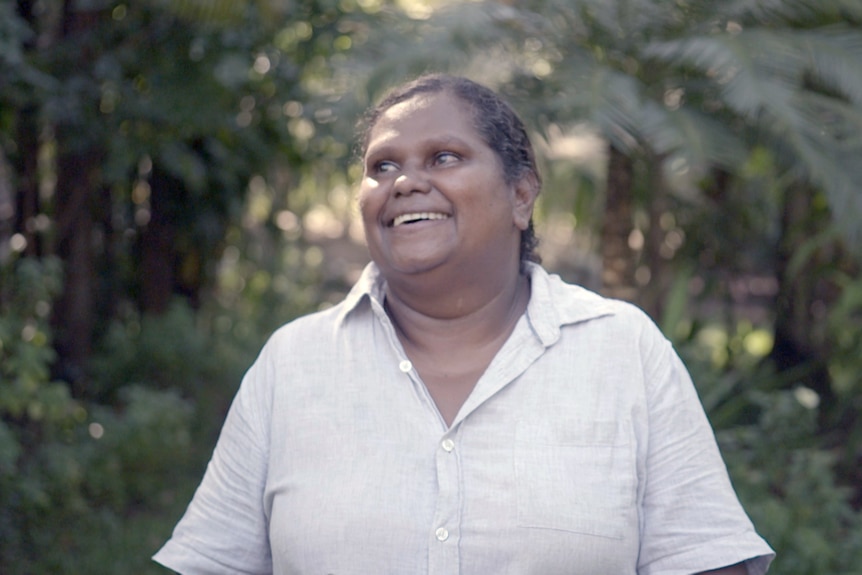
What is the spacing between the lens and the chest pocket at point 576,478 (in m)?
1.96

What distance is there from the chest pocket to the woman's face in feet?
1.23

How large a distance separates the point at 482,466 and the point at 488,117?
2.31 ft

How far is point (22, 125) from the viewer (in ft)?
16.7

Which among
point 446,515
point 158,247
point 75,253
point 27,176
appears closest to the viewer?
point 446,515

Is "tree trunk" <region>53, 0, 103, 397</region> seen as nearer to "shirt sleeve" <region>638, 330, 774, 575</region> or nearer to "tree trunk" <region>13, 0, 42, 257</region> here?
"tree trunk" <region>13, 0, 42, 257</region>

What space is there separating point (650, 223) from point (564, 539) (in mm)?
3876

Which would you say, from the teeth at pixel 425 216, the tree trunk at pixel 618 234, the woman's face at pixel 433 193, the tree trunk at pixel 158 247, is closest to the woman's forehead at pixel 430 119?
the woman's face at pixel 433 193

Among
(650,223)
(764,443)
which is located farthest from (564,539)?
(650,223)

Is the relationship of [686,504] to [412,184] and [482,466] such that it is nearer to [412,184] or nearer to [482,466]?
[482,466]

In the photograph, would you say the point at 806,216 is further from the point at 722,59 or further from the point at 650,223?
the point at 722,59

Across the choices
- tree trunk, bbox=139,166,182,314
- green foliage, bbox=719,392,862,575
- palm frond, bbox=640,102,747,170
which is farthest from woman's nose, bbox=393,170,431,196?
tree trunk, bbox=139,166,182,314

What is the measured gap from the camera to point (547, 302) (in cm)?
222

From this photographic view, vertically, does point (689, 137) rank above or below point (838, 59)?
below

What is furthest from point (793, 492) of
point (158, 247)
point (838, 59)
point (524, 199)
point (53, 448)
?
point (158, 247)
